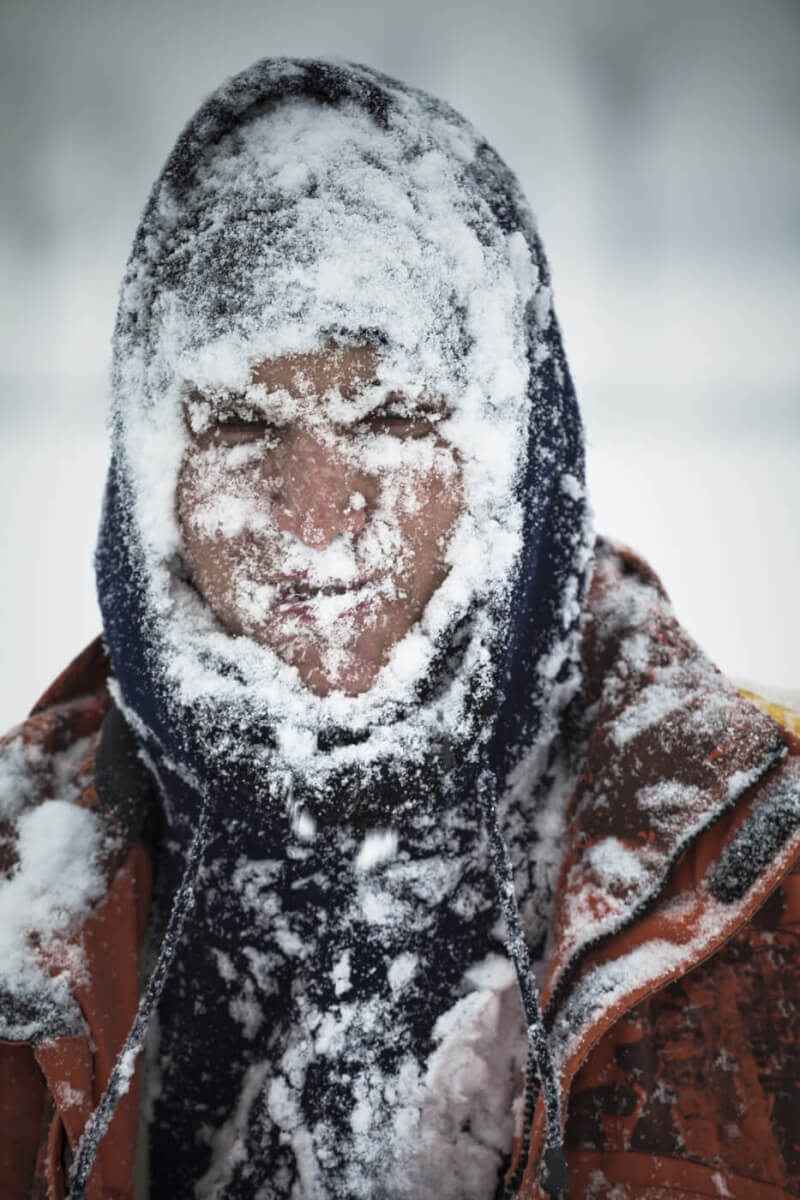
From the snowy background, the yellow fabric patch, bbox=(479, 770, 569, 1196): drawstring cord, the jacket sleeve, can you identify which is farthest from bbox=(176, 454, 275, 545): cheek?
the yellow fabric patch

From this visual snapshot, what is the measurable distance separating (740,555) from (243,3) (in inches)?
104

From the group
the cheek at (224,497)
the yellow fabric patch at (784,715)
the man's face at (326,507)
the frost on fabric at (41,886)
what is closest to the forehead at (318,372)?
the man's face at (326,507)

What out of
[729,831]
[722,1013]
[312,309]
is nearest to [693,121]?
[312,309]

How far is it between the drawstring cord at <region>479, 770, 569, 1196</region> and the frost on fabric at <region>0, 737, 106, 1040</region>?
558mm

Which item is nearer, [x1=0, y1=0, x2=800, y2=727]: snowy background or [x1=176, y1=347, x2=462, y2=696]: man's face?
[x1=176, y1=347, x2=462, y2=696]: man's face

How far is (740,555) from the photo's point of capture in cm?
286

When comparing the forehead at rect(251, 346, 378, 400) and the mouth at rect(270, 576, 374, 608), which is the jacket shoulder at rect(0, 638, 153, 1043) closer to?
the mouth at rect(270, 576, 374, 608)

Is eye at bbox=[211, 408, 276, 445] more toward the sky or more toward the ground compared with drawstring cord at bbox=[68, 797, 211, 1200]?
more toward the sky

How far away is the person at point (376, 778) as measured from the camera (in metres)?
0.72

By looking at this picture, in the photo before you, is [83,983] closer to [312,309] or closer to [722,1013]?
[722,1013]

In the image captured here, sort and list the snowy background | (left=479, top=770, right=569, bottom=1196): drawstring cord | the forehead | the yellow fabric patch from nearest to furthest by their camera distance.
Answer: (left=479, top=770, right=569, bottom=1196): drawstring cord < the forehead < the yellow fabric patch < the snowy background

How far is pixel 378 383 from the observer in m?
0.78

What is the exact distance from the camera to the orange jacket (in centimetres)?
68

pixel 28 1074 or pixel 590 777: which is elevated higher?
pixel 590 777
